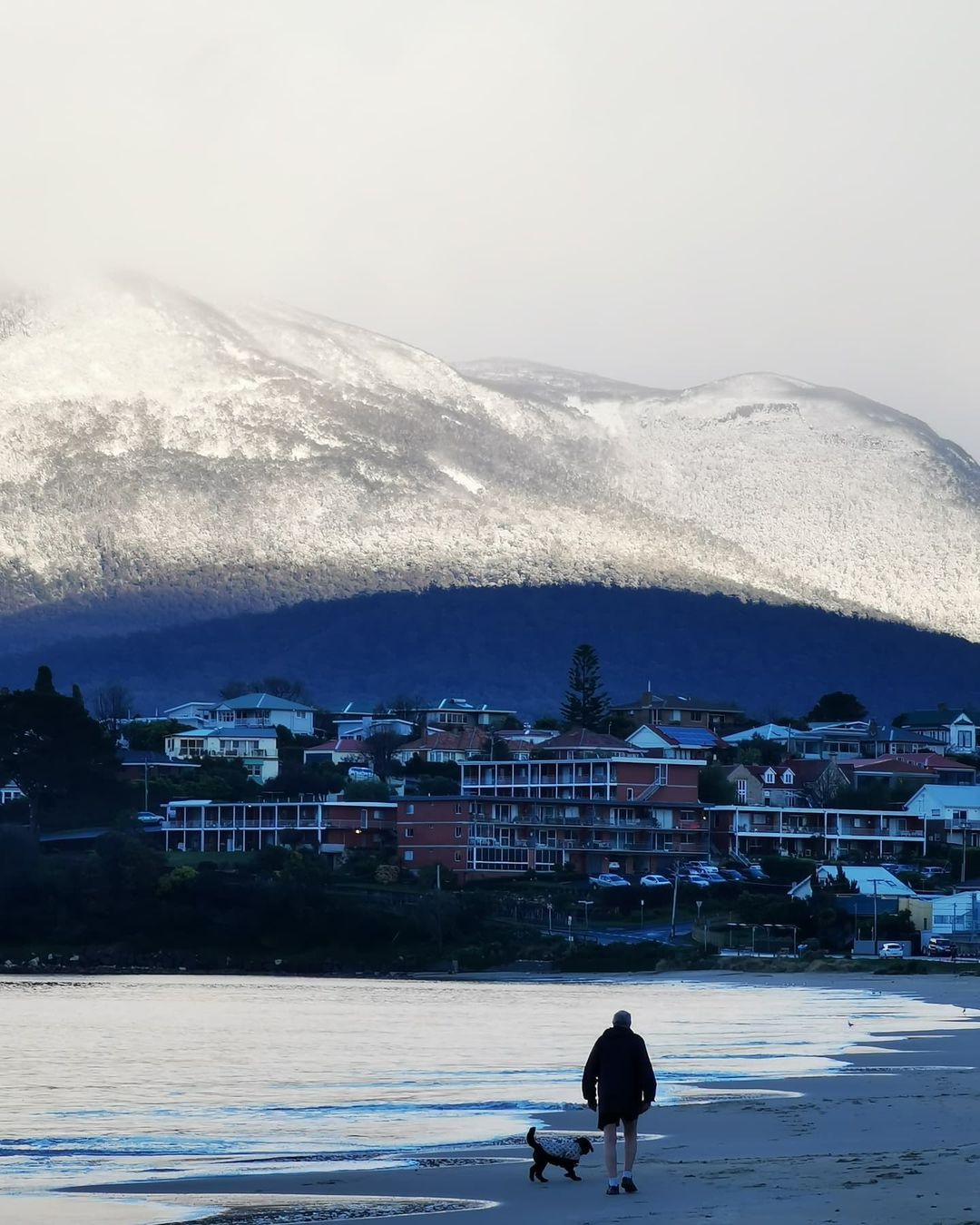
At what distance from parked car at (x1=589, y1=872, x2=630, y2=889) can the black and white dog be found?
72.4 meters

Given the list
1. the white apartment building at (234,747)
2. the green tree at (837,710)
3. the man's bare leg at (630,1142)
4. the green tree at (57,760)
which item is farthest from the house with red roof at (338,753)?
the man's bare leg at (630,1142)

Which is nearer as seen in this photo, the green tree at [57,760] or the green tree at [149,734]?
the green tree at [57,760]

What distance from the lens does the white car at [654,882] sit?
91775 mm

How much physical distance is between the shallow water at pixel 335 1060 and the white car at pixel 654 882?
1035 inches

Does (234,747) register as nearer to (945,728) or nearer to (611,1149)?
(945,728)

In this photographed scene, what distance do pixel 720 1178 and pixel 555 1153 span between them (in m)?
1.54

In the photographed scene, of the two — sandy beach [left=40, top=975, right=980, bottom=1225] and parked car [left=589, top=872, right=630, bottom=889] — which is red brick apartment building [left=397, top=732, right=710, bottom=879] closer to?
parked car [left=589, top=872, right=630, bottom=889]

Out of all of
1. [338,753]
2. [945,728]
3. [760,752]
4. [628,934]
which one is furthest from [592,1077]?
[945,728]

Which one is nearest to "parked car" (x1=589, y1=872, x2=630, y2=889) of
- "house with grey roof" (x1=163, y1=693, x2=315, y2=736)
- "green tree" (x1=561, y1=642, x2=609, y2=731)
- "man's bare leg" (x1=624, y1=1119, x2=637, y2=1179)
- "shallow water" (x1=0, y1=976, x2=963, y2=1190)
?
"shallow water" (x1=0, y1=976, x2=963, y2=1190)

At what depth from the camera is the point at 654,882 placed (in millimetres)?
93500

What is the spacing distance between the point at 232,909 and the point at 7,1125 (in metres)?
59.8

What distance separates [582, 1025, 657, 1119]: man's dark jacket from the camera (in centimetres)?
1819

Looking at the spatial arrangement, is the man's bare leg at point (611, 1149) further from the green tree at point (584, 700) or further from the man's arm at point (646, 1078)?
the green tree at point (584, 700)

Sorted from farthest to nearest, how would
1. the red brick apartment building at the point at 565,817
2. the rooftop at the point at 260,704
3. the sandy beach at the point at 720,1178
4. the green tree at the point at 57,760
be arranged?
the rooftop at the point at 260,704
the green tree at the point at 57,760
the red brick apartment building at the point at 565,817
the sandy beach at the point at 720,1178
